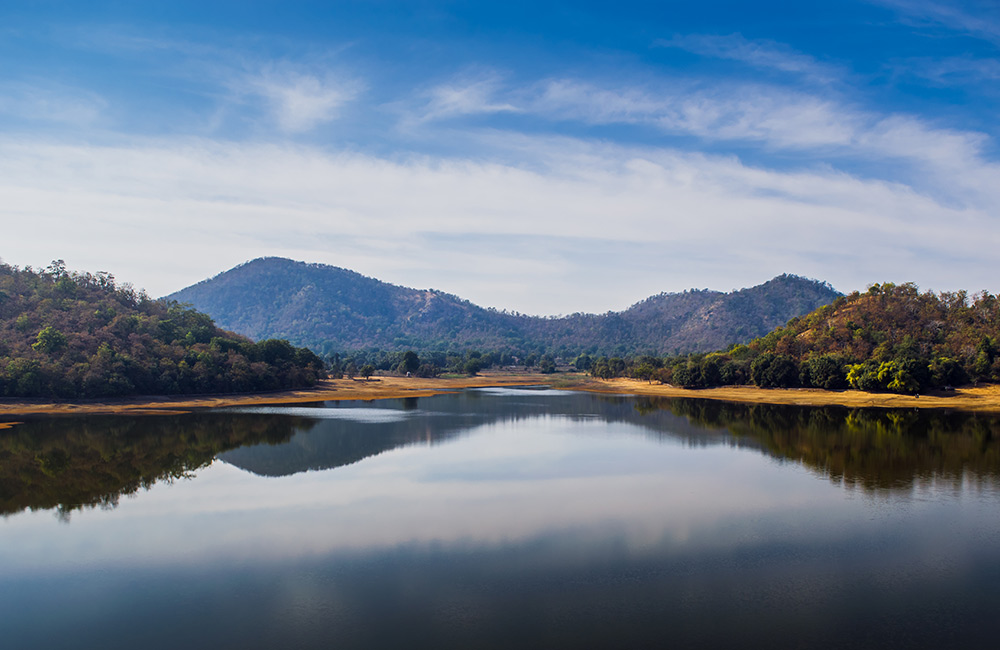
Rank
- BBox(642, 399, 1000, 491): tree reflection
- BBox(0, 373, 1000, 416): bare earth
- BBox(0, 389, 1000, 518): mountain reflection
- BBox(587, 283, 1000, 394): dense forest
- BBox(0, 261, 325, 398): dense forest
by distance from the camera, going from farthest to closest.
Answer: BBox(587, 283, 1000, 394): dense forest < BBox(0, 261, 325, 398): dense forest < BBox(0, 373, 1000, 416): bare earth < BBox(642, 399, 1000, 491): tree reflection < BBox(0, 389, 1000, 518): mountain reflection

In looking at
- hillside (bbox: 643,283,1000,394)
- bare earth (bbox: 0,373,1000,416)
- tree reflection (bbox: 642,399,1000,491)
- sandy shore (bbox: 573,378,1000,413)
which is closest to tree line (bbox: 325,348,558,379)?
bare earth (bbox: 0,373,1000,416)

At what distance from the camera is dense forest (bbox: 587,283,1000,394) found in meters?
70.8

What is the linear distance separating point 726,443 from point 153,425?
149ft

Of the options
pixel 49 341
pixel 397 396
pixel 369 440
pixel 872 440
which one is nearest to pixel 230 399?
pixel 49 341

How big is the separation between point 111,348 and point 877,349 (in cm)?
9256

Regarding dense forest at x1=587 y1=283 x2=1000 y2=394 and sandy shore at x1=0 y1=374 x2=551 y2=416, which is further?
dense forest at x1=587 y1=283 x2=1000 y2=394

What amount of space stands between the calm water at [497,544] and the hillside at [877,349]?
34453 mm

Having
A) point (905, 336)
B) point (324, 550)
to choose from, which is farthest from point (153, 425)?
point (905, 336)

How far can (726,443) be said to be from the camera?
42.8m

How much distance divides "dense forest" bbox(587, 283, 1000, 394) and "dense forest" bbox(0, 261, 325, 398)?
63.9 metres

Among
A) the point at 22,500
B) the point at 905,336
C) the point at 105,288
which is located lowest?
the point at 22,500

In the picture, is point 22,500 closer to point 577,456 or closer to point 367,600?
point 367,600

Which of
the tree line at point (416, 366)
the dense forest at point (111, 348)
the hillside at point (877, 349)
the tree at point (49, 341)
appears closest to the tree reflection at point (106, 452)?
the dense forest at point (111, 348)

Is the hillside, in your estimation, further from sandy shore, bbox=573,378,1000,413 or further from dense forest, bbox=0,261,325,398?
dense forest, bbox=0,261,325,398
